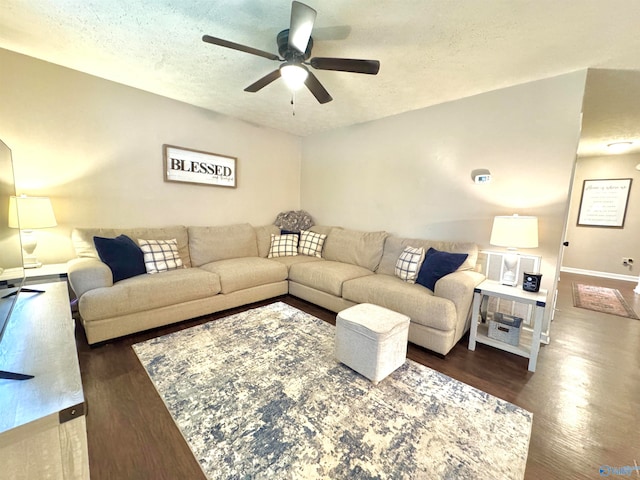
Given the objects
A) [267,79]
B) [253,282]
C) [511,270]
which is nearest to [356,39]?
[267,79]

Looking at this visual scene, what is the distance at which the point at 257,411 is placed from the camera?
152 cm

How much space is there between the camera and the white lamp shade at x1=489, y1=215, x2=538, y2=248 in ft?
7.00

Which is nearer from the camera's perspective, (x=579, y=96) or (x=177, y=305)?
(x=579, y=96)

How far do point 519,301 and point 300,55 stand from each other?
101 inches

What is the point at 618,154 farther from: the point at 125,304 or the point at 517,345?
the point at 125,304

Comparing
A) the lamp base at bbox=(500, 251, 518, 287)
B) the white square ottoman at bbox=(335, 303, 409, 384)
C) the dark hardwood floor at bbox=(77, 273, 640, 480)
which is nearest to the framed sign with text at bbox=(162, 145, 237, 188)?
the dark hardwood floor at bbox=(77, 273, 640, 480)

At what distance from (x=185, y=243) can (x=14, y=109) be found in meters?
1.82

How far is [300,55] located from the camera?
1.78 metres

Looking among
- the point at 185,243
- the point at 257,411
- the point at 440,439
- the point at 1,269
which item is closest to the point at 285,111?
the point at 185,243

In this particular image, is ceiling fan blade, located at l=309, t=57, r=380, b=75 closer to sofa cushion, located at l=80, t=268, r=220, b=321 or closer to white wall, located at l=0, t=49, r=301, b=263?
white wall, located at l=0, t=49, r=301, b=263

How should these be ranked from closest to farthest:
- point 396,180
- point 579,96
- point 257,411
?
point 257,411, point 579,96, point 396,180

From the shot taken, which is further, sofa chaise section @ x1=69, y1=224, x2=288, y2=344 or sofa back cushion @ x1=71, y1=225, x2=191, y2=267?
sofa back cushion @ x1=71, y1=225, x2=191, y2=267

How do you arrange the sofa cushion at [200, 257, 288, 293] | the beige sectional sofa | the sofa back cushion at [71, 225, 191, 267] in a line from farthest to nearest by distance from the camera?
the sofa cushion at [200, 257, 288, 293], the sofa back cushion at [71, 225, 191, 267], the beige sectional sofa

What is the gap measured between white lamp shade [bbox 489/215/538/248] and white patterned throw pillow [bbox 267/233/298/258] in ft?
8.38
